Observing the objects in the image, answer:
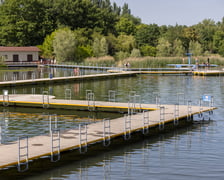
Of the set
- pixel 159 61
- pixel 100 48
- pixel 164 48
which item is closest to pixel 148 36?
pixel 164 48

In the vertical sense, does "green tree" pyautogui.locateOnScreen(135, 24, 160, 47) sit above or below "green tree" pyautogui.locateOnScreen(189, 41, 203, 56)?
above

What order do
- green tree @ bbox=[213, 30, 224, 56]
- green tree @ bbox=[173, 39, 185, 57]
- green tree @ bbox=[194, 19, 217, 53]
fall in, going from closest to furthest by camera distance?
green tree @ bbox=[173, 39, 185, 57] < green tree @ bbox=[213, 30, 224, 56] < green tree @ bbox=[194, 19, 217, 53]

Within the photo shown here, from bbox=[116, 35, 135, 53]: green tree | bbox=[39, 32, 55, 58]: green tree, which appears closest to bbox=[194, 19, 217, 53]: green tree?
bbox=[116, 35, 135, 53]: green tree

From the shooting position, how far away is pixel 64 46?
352 feet

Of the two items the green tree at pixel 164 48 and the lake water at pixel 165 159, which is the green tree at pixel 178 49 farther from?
the lake water at pixel 165 159

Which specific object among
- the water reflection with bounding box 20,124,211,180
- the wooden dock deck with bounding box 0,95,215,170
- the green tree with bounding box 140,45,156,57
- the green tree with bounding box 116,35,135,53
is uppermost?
the green tree with bounding box 116,35,135,53

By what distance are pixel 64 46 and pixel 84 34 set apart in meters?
15.0

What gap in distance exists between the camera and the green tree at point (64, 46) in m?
108

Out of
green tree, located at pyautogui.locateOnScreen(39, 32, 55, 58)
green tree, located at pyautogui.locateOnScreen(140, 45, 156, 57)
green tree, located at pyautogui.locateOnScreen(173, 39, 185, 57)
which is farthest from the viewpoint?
green tree, located at pyautogui.locateOnScreen(140, 45, 156, 57)

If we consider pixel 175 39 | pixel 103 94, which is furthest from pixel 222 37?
pixel 103 94

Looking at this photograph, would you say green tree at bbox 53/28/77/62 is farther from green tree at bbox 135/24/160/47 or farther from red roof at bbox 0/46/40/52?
green tree at bbox 135/24/160/47

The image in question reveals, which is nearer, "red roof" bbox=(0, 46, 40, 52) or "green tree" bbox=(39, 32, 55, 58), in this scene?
"red roof" bbox=(0, 46, 40, 52)

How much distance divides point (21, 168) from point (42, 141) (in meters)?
3.25

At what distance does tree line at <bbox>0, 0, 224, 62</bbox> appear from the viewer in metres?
110
